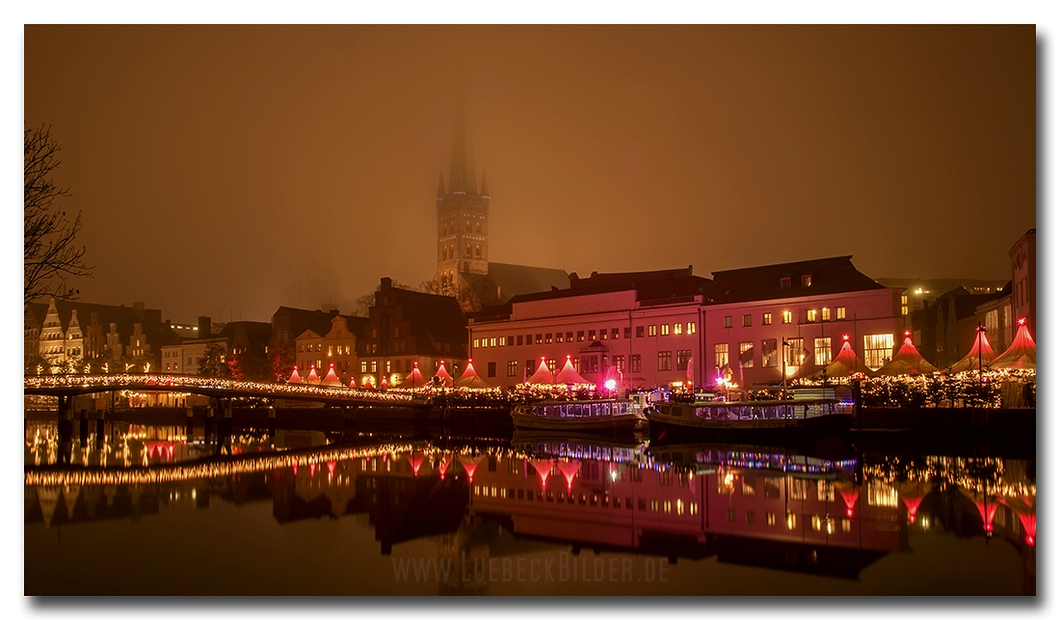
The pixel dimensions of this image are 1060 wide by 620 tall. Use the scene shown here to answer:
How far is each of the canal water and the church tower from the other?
110 m

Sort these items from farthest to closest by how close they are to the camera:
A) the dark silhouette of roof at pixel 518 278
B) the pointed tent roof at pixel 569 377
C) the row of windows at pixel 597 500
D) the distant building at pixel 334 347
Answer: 1. the dark silhouette of roof at pixel 518 278
2. the distant building at pixel 334 347
3. the pointed tent roof at pixel 569 377
4. the row of windows at pixel 597 500

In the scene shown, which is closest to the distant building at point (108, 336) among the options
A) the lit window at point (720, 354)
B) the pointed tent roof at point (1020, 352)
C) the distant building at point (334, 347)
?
the distant building at point (334, 347)

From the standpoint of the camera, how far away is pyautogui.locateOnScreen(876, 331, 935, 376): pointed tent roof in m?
35.5

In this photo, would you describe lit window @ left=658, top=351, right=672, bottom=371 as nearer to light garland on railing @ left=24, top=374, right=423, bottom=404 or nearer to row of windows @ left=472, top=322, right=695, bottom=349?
row of windows @ left=472, top=322, right=695, bottom=349

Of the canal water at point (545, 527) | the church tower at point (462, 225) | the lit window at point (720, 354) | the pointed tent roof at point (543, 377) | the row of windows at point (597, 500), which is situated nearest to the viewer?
the canal water at point (545, 527)

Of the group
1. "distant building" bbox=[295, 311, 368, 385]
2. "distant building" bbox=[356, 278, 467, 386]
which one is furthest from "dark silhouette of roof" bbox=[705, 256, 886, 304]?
"distant building" bbox=[295, 311, 368, 385]

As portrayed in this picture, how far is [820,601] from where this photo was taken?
11.6 meters

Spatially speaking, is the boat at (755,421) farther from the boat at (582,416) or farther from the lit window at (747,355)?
the lit window at (747,355)

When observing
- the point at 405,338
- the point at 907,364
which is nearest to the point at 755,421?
the point at 907,364

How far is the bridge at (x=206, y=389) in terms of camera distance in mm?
43312

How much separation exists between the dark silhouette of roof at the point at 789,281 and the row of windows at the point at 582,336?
2.37 m

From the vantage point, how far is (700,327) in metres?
50.7

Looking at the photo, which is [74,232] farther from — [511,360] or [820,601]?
[511,360]

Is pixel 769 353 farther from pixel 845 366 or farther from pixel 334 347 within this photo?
pixel 334 347
